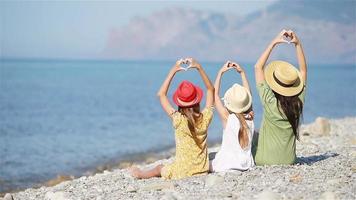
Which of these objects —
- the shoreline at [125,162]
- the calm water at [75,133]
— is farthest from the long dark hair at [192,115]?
the calm water at [75,133]

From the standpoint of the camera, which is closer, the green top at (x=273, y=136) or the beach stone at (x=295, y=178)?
the beach stone at (x=295, y=178)

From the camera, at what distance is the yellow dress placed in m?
9.16

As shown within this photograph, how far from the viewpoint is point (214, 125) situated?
2942cm

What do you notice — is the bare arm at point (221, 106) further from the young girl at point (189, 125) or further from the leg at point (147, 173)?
the leg at point (147, 173)

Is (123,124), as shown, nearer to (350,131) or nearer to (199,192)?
(350,131)

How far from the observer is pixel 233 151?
30.5ft

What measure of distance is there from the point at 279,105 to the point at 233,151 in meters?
0.98

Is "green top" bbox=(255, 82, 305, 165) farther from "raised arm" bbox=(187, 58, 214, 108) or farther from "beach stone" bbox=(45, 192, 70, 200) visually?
"beach stone" bbox=(45, 192, 70, 200)

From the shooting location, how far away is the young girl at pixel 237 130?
923cm

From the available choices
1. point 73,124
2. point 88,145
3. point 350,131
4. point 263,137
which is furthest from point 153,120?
point 263,137

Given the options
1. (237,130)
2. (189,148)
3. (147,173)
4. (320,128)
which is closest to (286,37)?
(237,130)

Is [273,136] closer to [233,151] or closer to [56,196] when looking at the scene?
[233,151]

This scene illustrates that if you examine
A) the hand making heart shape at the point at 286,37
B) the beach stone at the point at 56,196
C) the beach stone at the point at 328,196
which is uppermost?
the hand making heart shape at the point at 286,37

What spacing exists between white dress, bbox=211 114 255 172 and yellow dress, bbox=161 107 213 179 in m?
0.27
